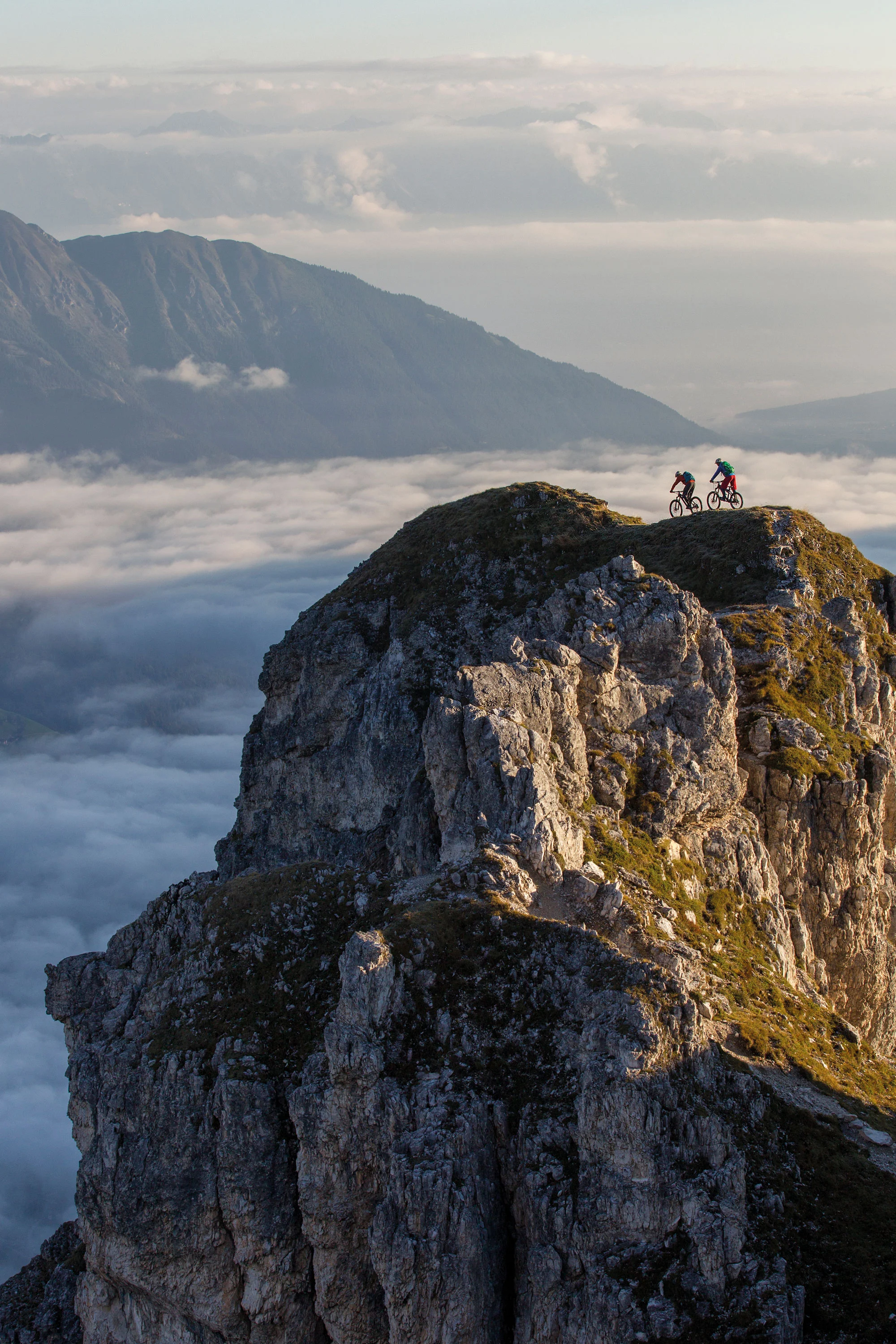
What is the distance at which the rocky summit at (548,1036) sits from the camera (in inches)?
1586

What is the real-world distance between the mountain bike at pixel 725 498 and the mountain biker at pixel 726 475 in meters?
0.30

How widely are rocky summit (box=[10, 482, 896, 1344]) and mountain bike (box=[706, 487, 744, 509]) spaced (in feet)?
64.1

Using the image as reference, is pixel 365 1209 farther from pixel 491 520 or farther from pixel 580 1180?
pixel 491 520

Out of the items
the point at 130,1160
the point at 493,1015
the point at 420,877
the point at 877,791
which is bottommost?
the point at 130,1160

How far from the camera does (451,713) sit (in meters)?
57.1

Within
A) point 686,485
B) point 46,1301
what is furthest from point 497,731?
point 686,485

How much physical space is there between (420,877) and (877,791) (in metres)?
31.6

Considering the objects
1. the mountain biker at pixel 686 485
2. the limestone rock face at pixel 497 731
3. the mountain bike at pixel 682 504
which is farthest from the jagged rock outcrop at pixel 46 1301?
the mountain biker at pixel 686 485

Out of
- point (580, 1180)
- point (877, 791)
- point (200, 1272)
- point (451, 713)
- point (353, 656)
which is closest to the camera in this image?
point (580, 1180)

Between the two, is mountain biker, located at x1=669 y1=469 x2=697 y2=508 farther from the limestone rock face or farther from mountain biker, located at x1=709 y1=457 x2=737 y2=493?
the limestone rock face

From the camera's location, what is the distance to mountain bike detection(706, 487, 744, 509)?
97.1 meters

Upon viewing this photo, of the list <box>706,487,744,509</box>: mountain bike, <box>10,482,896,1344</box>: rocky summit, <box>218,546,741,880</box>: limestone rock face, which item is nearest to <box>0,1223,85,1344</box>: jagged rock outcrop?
<box>10,482,896,1344</box>: rocky summit

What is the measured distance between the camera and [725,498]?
320 ft

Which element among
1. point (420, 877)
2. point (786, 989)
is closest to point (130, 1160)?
point (420, 877)
